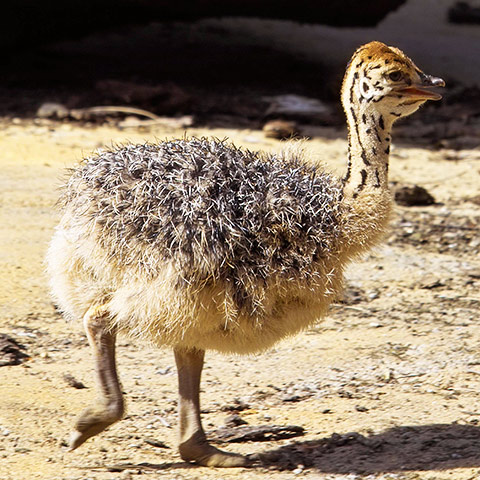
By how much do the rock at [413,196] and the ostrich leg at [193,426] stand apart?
4.29m

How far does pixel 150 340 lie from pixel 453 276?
3.06 m

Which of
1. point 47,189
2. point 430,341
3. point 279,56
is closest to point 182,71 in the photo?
point 279,56

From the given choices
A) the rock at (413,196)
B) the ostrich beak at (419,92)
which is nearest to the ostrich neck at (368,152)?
the ostrich beak at (419,92)

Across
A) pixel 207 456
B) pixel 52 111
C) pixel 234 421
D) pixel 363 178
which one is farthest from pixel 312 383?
pixel 52 111

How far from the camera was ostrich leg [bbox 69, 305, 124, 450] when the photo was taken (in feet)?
13.6

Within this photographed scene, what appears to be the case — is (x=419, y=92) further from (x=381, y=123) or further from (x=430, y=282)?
(x=430, y=282)

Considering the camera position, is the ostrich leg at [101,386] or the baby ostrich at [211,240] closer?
the baby ostrich at [211,240]

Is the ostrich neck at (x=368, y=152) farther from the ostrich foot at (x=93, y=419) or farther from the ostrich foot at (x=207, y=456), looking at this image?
the ostrich foot at (x=93, y=419)

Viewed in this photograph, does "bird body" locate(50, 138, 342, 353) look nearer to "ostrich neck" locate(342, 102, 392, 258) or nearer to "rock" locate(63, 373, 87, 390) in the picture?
"ostrich neck" locate(342, 102, 392, 258)

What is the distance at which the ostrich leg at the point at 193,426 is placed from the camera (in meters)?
4.19

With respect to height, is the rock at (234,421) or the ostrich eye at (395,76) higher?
the ostrich eye at (395,76)

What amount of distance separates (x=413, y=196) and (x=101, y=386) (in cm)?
455

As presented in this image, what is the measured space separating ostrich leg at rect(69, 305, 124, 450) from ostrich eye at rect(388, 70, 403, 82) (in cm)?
162

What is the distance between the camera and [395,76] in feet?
14.2
